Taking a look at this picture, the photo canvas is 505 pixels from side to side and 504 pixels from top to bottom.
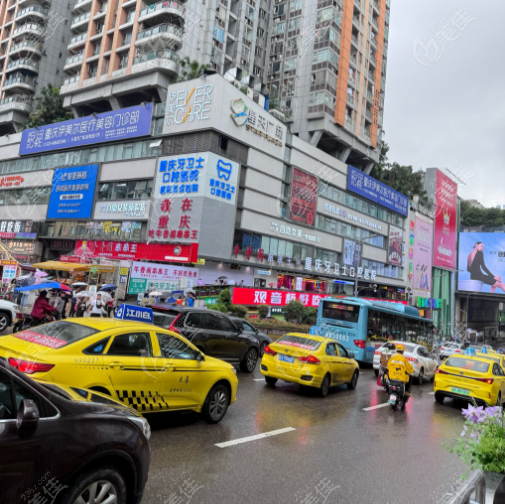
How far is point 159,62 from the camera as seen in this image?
1714 inches

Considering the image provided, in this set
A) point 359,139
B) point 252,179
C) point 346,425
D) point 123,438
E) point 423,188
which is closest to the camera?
point 123,438

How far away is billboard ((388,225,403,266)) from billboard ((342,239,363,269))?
8780 millimetres

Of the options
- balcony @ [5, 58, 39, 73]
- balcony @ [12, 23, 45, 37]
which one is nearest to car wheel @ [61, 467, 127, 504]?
balcony @ [5, 58, 39, 73]

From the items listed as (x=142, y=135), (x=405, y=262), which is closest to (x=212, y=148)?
(x=142, y=135)

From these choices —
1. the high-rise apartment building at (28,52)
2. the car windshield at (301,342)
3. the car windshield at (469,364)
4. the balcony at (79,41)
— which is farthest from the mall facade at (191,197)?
the car windshield at (469,364)

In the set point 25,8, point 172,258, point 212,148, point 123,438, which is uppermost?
point 25,8

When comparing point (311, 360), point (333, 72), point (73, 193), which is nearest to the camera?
point (311, 360)

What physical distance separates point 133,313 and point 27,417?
698 centimetres

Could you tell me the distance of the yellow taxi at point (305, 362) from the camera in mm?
10914

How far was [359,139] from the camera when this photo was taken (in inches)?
2175

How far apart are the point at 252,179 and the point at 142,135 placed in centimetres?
1140

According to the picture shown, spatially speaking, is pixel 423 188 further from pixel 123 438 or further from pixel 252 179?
pixel 123 438

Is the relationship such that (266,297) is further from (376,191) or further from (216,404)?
(376,191)

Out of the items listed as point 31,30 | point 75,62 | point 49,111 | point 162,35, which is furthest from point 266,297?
point 31,30
